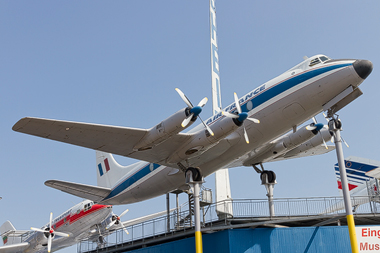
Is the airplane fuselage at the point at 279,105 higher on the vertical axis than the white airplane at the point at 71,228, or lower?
higher

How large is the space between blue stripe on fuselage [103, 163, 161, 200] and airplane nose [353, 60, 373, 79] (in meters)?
16.3

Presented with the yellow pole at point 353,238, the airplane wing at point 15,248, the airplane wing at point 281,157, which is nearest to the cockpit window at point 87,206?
the airplane wing at point 15,248

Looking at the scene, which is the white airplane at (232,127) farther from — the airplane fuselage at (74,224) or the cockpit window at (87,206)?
the cockpit window at (87,206)

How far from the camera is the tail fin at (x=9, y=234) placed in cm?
5403

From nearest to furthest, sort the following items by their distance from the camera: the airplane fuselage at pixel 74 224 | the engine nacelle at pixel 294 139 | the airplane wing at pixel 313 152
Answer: the engine nacelle at pixel 294 139 < the airplane wing at pixel 313 152 < the airplane fuselage at pixel 74 224

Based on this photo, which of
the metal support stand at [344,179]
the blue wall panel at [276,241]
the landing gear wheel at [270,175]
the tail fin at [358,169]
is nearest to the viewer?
the metal support stand at [344,179]

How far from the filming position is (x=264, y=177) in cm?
3125

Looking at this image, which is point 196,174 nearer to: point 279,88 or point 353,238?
point 279,88

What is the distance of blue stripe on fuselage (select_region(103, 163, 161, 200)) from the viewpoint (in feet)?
101

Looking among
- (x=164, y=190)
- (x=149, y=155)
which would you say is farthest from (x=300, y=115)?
(x=164, y=190)

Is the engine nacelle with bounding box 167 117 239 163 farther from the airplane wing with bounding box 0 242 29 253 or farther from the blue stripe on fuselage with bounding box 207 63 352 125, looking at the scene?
the airplane wing with bounding box 0 242 29 253

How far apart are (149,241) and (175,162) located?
8279 millimetres

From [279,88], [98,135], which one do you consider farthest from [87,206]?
[279,88]

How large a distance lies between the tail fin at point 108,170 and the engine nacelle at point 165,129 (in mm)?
13788
